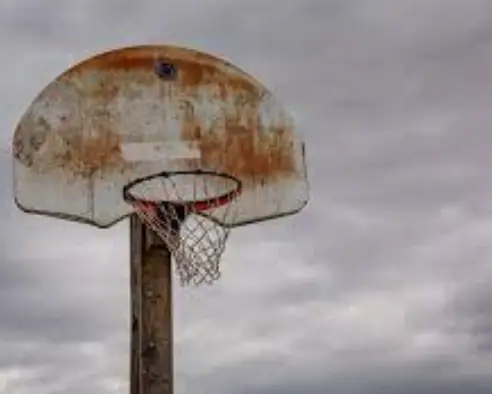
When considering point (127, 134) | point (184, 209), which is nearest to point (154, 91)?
point (127, 134)

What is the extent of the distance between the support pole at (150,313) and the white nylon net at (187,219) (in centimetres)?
10

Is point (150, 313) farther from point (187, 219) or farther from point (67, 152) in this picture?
point (67, 152)

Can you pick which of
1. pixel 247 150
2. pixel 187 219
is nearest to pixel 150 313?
pixel 187 219

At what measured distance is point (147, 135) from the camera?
30.9 ft

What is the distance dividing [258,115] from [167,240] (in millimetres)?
1420

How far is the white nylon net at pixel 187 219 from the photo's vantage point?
9.20 metres

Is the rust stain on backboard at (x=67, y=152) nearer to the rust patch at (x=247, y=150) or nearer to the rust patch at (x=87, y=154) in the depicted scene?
the rust patch at (x=87, y=154)

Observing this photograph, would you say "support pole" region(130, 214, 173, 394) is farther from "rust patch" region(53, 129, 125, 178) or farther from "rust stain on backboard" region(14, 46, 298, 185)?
"rust stain on backboard" region(14, 46, 298, 185)

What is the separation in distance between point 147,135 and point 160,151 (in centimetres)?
18

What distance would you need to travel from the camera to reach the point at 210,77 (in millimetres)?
9516

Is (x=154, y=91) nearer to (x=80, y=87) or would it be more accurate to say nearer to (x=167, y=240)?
(x=80, y=87)

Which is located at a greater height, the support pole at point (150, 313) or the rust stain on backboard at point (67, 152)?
the rust stain on backboard at point (67, 152)

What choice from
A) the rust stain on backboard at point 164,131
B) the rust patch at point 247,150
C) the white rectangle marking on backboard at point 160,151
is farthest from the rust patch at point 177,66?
the white rectangle marking on backboard at point 160,151

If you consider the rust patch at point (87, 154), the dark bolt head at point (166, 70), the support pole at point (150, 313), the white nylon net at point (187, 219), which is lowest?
the support pole at point (150, 313)
